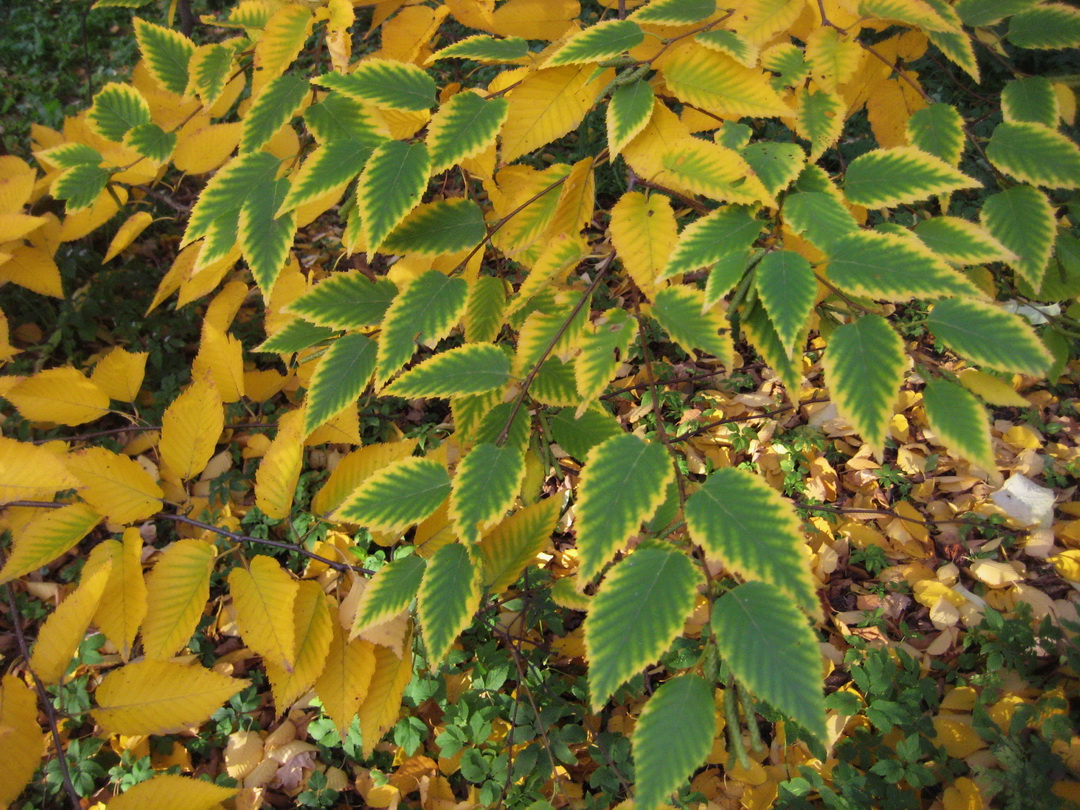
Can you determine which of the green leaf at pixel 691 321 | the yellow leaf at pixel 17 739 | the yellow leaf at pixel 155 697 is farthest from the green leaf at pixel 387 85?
the yellow leaf at pixel 17 739

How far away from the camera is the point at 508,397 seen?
105 cm

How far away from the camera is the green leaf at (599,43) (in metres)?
0.74

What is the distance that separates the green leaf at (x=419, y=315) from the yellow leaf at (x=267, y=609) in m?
0.41

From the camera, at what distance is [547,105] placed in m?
0.85

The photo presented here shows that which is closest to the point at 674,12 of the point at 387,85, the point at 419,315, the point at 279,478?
the point at 387,85

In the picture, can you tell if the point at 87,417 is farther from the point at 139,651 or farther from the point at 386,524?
the point at 386,524

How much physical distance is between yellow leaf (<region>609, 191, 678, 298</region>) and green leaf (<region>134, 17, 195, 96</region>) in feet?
2.85

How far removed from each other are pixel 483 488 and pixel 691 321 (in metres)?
0.27

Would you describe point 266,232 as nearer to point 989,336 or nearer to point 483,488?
point 483,488

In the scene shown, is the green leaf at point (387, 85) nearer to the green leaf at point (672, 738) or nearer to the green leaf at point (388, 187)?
the green leaf at point (388, 187)

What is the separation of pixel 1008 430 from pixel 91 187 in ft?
8.22

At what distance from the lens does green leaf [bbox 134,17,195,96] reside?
119cm

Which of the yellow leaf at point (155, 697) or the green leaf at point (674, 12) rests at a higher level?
the green leaf at point (674, 12)

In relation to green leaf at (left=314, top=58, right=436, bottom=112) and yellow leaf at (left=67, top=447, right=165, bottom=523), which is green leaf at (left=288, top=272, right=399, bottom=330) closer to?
green leaf at (left=314, top=58, right=436, bottom=112)
